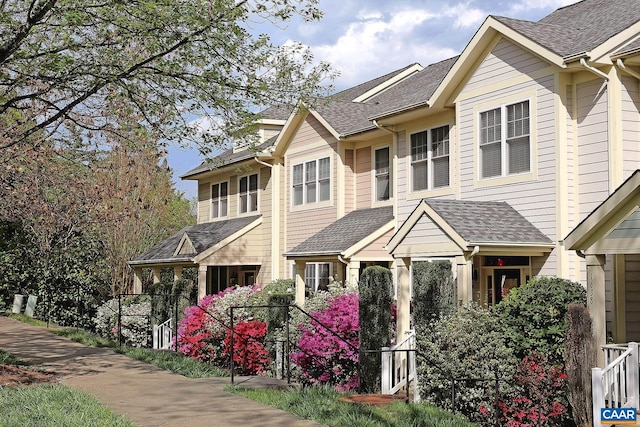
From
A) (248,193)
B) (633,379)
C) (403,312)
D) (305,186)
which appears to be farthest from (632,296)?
(248,193)

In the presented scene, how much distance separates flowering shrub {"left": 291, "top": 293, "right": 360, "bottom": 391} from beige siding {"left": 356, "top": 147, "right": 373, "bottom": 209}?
633 cm

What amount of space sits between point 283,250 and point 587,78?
13.4 metres

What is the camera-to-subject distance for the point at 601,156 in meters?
14.1

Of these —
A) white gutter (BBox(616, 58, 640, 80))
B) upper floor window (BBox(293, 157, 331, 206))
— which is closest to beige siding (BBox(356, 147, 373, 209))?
upper floor window (BBox(293, 157, 331, 206))

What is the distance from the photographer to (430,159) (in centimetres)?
1842

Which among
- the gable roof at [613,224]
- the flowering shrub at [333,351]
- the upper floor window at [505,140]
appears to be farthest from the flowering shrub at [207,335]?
the gable roof at [613,224]

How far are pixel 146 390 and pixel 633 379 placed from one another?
7617 mm

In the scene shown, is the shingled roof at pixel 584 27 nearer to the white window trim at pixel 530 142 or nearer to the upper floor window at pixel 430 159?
the white window trim at pixel 530 142

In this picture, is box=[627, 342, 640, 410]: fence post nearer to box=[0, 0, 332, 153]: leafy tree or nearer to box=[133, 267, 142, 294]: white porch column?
box=[0, 0, 332, 153]: leafy tree

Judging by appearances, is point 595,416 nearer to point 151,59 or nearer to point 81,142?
point 151,59

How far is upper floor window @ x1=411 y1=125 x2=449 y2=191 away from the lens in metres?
18.1

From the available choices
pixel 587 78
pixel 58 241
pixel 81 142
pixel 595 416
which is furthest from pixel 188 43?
pixel 58 241

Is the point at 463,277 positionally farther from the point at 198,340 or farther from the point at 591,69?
the point at 198,340

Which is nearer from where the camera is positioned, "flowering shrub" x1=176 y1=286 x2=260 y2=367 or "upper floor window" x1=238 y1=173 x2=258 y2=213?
"flowering shrub" x1=176 y1=286 x2=260 y2=367
